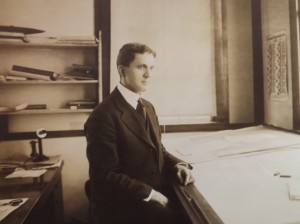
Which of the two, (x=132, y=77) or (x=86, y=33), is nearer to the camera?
(x=132, y=77)

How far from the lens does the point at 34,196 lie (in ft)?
5.75

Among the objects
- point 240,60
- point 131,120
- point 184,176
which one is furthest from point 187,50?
A: point 184,176

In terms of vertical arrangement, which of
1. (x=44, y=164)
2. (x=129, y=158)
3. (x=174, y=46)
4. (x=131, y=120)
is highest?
(x=174, y=46)

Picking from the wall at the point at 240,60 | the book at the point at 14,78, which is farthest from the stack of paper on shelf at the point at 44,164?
the wall at the point at 240,60

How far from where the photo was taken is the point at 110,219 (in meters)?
1.64

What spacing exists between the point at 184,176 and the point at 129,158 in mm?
333

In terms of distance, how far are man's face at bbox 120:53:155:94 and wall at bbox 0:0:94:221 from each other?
4.20ft

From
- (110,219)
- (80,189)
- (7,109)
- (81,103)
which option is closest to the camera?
(110,219)

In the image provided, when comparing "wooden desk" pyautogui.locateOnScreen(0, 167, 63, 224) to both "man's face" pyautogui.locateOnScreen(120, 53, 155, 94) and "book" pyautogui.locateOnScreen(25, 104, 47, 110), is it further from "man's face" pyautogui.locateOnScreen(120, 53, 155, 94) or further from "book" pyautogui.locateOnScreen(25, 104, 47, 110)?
"man's face" pyautogui.locateOnScreen(120, 53, 155, 94)

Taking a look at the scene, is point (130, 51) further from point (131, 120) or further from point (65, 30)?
Answer: point (65, 30)

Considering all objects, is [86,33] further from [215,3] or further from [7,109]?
[215,3]

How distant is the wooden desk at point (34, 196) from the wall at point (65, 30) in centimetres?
47

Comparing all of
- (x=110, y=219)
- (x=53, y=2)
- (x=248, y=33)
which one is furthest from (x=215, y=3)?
(x=110, y=219)

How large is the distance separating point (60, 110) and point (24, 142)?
0.51 meters
